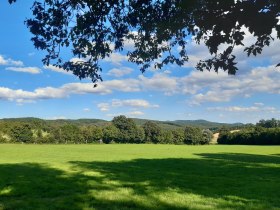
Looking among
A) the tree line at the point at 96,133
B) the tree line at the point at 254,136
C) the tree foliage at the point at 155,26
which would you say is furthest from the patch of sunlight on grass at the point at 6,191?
the tree line at the point at 254,136

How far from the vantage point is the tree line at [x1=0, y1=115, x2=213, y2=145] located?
137 m

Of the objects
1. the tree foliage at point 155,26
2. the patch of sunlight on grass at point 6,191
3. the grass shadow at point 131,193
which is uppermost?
the tree foliage at point 155,26

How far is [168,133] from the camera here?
6102 inches

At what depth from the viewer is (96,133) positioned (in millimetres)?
147250

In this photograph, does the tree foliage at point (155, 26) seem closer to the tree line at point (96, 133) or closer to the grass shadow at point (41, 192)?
the grass shadow at point (41, 192)

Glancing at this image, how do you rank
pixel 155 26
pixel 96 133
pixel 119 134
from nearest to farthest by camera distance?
pixel 155 26 → pixel 96 133 → pixel 119 134

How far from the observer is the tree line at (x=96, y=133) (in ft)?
451

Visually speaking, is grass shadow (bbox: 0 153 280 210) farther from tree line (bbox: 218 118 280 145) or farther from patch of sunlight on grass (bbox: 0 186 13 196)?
tree line (bbox: 218 118 280 145)

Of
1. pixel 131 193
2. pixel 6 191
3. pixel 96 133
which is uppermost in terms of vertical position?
pixel 96 133

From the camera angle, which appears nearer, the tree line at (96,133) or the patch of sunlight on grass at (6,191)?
the patch of sunlight on grass at (6,191)

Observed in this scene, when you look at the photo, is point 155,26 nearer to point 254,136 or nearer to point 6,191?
point 6,191

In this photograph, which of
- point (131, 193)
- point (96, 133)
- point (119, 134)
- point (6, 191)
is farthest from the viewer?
point (119, 134)

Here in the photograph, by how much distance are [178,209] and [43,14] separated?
8.30 metres

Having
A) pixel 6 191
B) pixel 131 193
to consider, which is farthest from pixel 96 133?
pixel 131 193
